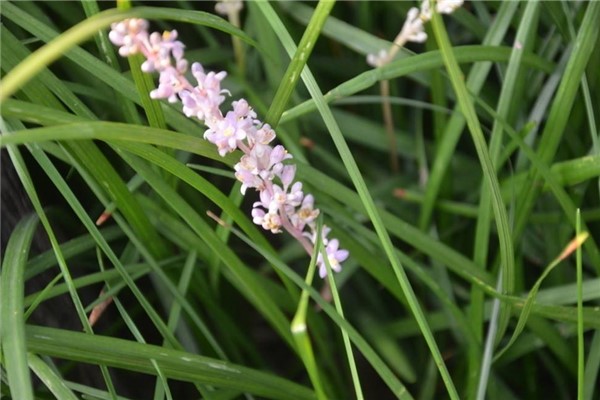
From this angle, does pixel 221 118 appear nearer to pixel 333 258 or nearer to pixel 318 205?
pixel 333 258

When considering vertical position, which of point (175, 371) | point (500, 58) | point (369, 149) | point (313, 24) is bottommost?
point (175, 371)

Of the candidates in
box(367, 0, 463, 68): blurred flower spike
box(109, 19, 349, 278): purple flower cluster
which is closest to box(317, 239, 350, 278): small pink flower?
box(109, 19, 349, 278): purple flower cluster

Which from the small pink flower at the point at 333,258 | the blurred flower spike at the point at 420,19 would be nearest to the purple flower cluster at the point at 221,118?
the small pink flower at the point at 333,258

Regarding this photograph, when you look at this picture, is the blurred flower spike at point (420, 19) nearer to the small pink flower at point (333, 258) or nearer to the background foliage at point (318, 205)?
the background foliage at point (318, 205)

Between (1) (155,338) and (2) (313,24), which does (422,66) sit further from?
(1) (155,338)

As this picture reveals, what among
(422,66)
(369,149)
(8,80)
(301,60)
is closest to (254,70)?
(369,149)

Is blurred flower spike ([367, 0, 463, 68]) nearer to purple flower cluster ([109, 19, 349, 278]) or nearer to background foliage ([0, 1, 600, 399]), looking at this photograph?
background foliage ([0, 1, 600, 399])

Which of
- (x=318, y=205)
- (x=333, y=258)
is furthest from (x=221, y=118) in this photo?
(x=318, y=205)
